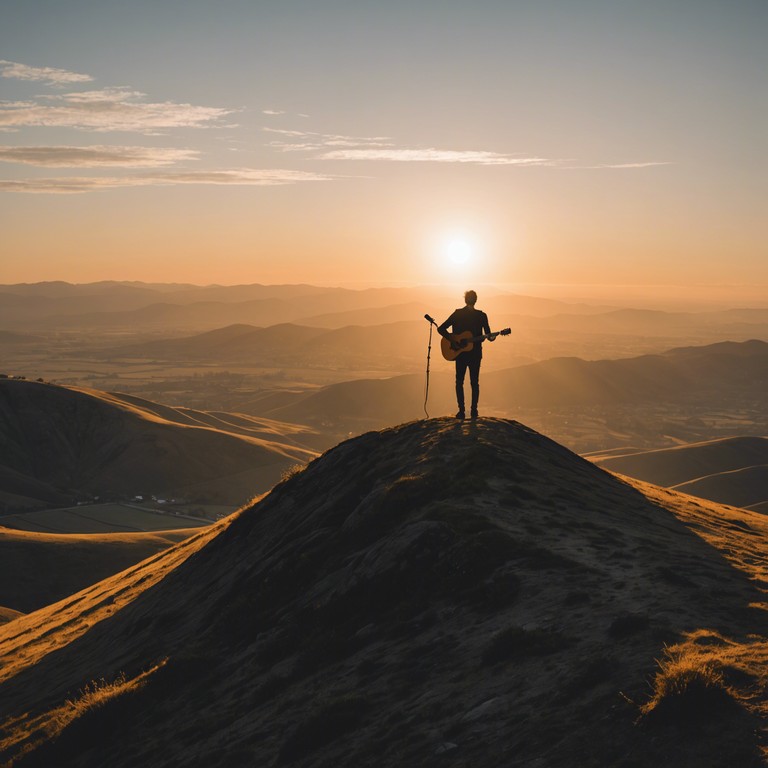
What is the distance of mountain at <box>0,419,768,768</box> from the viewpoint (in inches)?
387

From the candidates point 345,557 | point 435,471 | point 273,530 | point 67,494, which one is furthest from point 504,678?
point 67,494

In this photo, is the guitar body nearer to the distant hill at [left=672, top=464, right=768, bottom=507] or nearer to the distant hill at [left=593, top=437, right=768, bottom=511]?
the distant hill at [left=672, top=464, right=768, bottom=507]

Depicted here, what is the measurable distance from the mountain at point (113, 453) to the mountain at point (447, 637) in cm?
14320

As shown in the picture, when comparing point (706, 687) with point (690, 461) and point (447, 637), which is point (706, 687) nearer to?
point (447, 637)

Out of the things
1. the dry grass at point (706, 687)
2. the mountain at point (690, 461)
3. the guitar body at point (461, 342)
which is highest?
the guitar body at point (461, 342)

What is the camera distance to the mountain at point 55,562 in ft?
269

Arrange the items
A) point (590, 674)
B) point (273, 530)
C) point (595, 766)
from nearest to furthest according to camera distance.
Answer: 1. point (595, 766)
2. point (590, 674)
3. point (273, 530)

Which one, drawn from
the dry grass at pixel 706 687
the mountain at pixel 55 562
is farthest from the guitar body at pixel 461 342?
the mountain at pixel 55 562

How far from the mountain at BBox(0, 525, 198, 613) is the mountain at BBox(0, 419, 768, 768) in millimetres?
60342

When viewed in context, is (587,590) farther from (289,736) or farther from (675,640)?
(289,736)

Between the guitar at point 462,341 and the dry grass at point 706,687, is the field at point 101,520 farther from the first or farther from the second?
the dry grass at point 706,687

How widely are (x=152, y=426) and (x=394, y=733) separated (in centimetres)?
18764

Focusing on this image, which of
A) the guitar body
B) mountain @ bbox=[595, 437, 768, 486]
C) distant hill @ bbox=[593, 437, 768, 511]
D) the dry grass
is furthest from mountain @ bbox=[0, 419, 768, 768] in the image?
mountain @ bbox=[595, 437, 768, 486]

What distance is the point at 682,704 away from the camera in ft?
29.6
